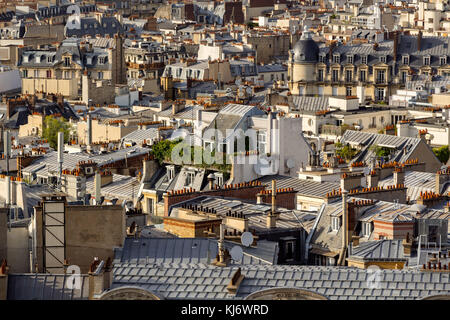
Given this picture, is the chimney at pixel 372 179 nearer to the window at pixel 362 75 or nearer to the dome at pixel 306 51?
the window at pixel 362 75

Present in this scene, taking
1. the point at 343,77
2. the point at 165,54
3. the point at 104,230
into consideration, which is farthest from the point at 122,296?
the point at 165,54

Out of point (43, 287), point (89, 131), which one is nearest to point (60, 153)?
point (43, 287)

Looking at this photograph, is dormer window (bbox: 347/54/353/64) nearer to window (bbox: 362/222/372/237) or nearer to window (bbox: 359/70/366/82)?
window (bbox: 359/70/366/82)

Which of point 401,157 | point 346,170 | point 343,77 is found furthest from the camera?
point 343,77

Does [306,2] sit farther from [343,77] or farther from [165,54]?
[343,77]

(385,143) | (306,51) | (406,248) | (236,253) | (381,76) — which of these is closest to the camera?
(236,253)

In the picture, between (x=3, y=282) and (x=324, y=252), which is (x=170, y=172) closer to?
(x=324, y=252)
